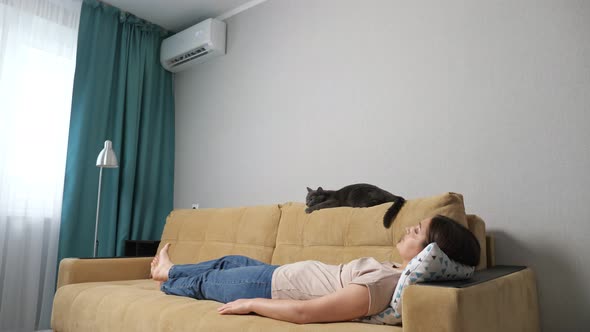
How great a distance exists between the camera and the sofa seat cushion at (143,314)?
142 centimetres

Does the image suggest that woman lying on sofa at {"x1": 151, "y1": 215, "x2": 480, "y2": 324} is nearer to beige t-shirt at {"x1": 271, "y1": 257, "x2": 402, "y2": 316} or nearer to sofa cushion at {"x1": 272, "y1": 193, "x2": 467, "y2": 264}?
beige t-shirt at {"x1": 271, "y1": 257, "x2": 402, "y2": 316}

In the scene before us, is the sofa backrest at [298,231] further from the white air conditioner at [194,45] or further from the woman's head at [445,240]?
the white air conditioner at [194,45]

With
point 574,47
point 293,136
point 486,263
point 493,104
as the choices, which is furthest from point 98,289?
point 574,47

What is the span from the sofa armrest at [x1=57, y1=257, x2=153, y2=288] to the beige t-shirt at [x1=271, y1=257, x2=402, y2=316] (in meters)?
1.36

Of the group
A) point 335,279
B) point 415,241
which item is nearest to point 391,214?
point 415,241

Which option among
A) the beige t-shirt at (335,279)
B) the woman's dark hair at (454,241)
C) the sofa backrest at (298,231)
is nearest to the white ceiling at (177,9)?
the sofa backrest at (298,231)

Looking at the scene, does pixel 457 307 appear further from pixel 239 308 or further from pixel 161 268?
pixel 161 268

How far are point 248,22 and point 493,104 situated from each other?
85.7 inches

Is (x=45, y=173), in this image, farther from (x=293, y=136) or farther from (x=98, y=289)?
(x=293, y=136)

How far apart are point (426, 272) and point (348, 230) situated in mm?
845

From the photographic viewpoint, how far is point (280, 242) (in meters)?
2.36

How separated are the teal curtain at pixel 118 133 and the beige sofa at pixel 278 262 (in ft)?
2.63

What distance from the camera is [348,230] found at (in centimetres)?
208

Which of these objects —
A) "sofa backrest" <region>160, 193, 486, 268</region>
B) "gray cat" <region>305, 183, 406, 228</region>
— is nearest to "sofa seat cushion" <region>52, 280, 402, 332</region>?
"sofa backrest" <region>160, 193, 486, 268</region>
